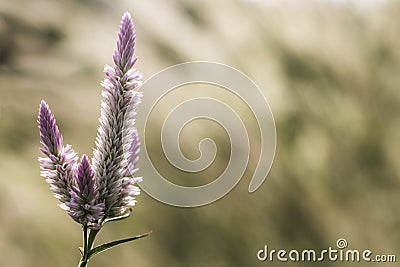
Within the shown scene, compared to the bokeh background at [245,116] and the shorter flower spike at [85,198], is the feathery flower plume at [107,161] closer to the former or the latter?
the shorter flower spike at [85,198]

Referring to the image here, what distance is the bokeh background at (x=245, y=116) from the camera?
2.77ft

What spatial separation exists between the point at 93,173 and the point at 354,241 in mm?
812

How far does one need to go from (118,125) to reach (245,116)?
2.37 feet

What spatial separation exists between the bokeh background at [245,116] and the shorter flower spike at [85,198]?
44 centimetres

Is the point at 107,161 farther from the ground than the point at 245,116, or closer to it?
closer to it

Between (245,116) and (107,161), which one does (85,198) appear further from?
(245,116)

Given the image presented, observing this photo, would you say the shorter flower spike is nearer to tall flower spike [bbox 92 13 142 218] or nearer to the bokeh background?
tall flower spike [bbox 92 13 142 218]

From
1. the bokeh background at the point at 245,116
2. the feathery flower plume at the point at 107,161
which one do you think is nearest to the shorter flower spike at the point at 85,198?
the feathery flower plume at the point at 107,161

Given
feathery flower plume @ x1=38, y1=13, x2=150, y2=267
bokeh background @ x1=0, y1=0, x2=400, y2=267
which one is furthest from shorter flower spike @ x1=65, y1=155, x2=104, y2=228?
bokeh background @ x1=0, y1=0, x2=400, y2=267

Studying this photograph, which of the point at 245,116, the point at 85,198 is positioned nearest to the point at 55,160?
the point at 85,198

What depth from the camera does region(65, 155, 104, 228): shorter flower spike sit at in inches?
13.3

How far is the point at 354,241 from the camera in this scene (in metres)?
1.06

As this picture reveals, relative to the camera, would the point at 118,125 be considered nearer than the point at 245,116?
Yes

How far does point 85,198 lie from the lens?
342 millimetres
